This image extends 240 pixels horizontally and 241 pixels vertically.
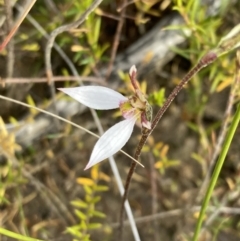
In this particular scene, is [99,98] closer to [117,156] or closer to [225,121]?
[225,121]

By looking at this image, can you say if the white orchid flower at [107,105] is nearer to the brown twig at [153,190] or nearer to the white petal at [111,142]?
the white petal at [111,142]

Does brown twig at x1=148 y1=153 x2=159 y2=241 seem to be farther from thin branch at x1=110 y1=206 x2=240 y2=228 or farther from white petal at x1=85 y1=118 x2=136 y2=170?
white petal at x1=85 y1=118 x2=136 y2=170

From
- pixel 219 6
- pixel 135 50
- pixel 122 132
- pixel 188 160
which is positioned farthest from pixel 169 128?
pixel 122 132

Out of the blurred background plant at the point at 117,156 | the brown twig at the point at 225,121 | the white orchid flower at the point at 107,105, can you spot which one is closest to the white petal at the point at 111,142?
the white orchid flower at the point at 107,105

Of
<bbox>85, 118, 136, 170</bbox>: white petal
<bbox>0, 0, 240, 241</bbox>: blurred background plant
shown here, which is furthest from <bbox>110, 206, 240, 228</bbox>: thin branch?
<bbox>85, 118, 136, 170</bbox>: white petal

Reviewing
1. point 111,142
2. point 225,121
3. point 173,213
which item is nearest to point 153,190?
point 173,213

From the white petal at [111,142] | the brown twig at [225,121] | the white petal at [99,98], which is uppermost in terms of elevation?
the white petal at [99,98]

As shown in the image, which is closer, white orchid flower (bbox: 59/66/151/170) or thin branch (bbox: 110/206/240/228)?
white orchid flower (bbox: 59/66/151/170)
